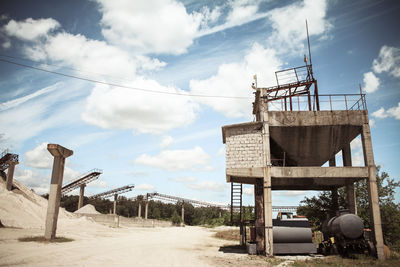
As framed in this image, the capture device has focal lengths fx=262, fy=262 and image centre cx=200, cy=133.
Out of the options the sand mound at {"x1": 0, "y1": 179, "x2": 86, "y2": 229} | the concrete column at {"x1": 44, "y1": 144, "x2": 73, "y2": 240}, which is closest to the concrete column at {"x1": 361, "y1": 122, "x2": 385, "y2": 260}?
the concrete column at {"x1": 44, "y1": 144, "x2": 73, "y2": 240}

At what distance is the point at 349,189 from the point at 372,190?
9.06ft

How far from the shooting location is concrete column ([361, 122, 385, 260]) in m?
13.4

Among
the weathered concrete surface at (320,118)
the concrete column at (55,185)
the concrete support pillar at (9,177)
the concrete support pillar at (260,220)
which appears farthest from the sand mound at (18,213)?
the weathered concrete surface at (320,118)

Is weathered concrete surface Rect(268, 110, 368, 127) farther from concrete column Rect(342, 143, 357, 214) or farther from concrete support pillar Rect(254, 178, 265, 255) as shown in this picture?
concrete support pillar Rect(254, 178, 265, 255)

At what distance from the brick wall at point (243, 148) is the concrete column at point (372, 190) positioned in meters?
5.95

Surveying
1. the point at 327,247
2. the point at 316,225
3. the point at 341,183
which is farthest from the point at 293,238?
→ the point at 316,225

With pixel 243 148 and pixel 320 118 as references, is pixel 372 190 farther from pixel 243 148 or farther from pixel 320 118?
pixel 243 148

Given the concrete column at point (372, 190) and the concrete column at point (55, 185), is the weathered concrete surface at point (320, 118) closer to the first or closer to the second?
the concrete column at point (372, 190)

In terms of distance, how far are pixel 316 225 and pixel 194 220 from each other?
57541 millimetres

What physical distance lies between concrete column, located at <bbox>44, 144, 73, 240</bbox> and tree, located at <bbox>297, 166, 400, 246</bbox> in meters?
19.0

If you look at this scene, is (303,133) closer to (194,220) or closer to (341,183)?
(341,183)

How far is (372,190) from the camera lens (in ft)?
46.7

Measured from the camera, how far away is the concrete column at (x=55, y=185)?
56.1 ft

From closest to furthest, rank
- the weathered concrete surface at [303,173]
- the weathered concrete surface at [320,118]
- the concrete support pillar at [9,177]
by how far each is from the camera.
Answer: the weathered concrete surface at [303,173], the weathered concrete surface at [320,118], the concrete support pillar at [9,177]
